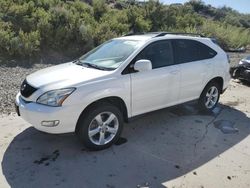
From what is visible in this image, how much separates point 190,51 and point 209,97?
1.23m

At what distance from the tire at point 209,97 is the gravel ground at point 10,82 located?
12.5ft

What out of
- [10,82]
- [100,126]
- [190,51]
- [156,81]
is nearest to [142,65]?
[156,81]

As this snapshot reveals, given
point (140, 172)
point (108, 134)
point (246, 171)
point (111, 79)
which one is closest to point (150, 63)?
point (111, 79)

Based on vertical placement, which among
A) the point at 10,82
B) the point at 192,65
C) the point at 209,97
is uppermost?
the point at 192,65

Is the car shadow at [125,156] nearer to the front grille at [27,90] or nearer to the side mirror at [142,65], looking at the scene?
the front grille at [27,90]

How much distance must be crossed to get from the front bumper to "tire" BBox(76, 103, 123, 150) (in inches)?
6.2

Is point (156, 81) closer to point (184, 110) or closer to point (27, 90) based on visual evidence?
point (184, 110)

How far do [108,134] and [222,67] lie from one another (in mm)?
3128

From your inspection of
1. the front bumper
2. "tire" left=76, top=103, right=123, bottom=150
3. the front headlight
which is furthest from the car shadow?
the front headlight

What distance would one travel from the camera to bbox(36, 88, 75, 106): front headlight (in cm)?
445

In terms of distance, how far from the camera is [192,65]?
20.0ft

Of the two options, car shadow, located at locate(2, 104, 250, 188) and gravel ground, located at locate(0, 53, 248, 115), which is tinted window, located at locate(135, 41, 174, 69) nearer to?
car shadow, located at locate(2, 104, 250, 188)

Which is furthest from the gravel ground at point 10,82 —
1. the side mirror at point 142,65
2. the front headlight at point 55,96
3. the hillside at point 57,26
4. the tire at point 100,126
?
the side mirror at point 142,65

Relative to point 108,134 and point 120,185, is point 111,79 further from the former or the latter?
point 120,185
